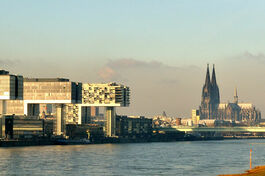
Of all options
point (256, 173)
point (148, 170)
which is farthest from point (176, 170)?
point (256, 173)

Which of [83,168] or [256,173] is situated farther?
[83,168]

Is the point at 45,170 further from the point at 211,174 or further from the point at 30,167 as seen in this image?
the point at 211,174

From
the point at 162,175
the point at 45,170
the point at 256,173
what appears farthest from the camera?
the point at 45,170

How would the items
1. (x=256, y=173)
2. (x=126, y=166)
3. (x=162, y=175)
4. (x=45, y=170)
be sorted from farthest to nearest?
1. (x=126, y=166)
2. (x=45, y=170)
3. (x=162, y=175)
4. (x=256, y=173)

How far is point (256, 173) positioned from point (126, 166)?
3853cm

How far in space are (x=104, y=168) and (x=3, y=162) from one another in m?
27.0

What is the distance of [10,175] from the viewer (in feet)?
385

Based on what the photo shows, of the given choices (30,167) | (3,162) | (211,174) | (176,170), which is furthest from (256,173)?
(3,162)

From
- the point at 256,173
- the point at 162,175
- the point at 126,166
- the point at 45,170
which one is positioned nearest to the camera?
the point at 256,173

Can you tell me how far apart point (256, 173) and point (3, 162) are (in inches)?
2463

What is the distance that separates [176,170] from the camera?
13138 cm

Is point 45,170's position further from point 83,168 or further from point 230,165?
point 230,165

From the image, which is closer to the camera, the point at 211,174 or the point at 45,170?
the point at 211,174

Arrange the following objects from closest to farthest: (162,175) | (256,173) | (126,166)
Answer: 1. (256,173)
2. (162,175)
3. (126,166)
